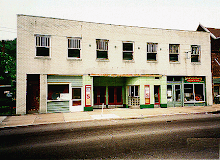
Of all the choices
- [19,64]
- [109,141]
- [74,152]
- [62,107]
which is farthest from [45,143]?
[19,64]

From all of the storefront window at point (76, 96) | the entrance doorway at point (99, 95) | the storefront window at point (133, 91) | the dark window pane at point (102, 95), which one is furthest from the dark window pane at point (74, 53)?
the storefront window at point (133, 91)

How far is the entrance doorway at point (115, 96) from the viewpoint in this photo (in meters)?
17.9

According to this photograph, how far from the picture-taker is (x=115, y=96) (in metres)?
18.1

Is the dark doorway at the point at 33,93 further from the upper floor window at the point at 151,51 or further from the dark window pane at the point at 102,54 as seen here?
the upper floor window at the point at 151,51

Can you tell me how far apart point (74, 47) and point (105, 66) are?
3194 millimetres

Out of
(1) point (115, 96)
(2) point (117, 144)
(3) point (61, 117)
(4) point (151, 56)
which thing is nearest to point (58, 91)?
(3) point (61, 117)

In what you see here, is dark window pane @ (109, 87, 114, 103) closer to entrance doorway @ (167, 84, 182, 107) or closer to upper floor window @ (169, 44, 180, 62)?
entrance doorway @ (167, 84, 182, 107)

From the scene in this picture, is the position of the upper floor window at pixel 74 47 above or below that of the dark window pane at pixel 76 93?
above

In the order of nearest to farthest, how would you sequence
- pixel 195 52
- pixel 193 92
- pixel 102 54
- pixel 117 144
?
1. pixel 117 144
2. pixel 102 54
3. pixel 193 92
4. pixel 195 52

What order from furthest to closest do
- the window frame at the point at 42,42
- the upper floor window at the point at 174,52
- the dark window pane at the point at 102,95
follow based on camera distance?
the upper floor window at the point at 174,52
the dark window pane at the point at 102,95
the window frame at the point at 42,42

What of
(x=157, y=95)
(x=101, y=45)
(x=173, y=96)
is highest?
(x=101, y=45)

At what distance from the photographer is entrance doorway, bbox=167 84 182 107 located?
18.2 meters

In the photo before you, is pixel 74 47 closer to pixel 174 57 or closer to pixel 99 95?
pixel 99 95

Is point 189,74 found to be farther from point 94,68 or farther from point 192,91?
point 94,68
